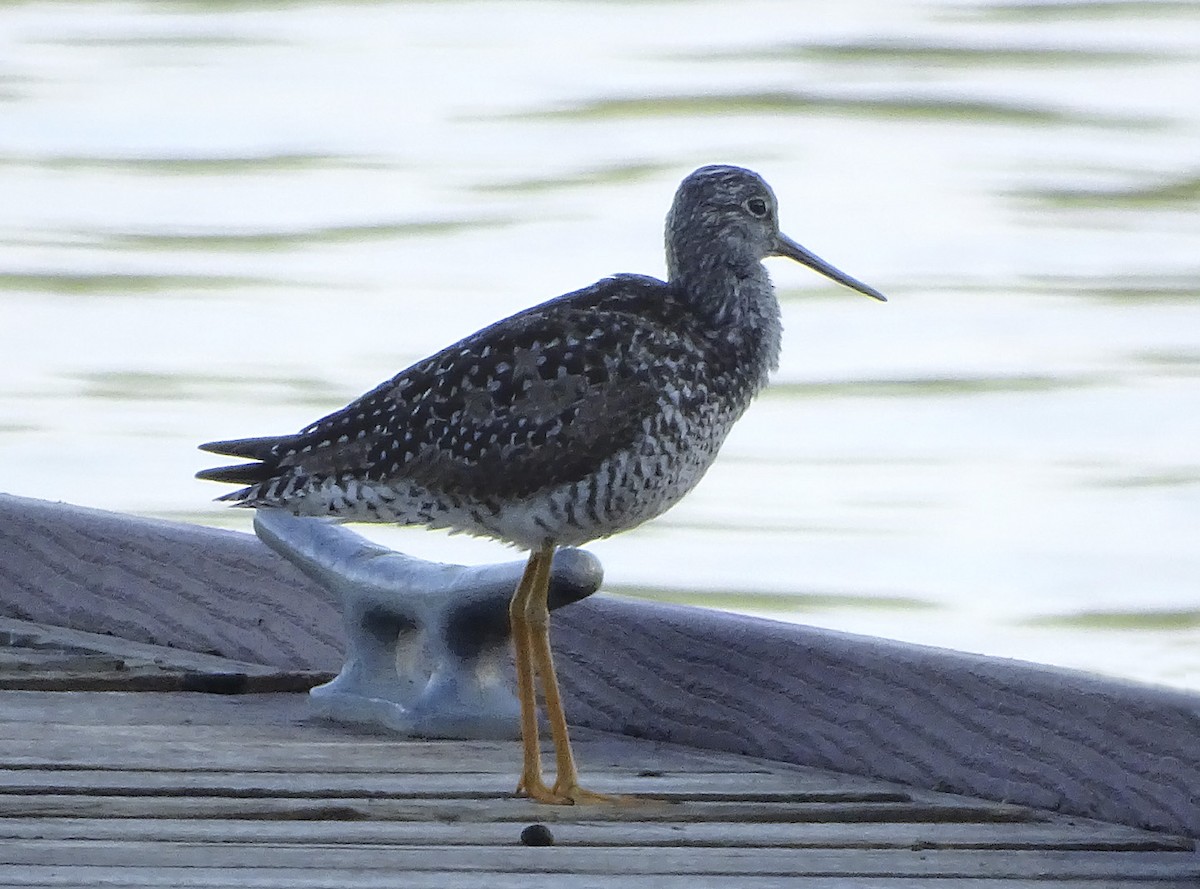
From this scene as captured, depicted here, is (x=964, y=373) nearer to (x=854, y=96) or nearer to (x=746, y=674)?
(x=854, y=96)

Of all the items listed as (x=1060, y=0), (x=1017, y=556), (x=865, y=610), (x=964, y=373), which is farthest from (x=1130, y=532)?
(x=1060, y=0)

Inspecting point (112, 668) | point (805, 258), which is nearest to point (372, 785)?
point (112, 668)

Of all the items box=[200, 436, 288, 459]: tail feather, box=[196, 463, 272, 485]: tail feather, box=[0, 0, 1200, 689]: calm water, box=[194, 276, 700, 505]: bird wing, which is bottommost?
box=[0, 0, 1200, 689]: calm water

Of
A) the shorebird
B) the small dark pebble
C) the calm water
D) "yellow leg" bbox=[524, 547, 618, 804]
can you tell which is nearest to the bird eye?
the shorebird

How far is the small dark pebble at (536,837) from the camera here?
3443 mm

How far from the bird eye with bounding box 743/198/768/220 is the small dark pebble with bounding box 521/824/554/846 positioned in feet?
5.12

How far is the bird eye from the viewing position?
4.63 m

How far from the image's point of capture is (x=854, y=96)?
44.1ft

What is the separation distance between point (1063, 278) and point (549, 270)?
2.28 meters

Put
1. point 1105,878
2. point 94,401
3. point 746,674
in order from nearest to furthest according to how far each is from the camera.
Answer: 1. point 1105,878
2. point 746,674
3. point 94,401

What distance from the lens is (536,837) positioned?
11.3 feet

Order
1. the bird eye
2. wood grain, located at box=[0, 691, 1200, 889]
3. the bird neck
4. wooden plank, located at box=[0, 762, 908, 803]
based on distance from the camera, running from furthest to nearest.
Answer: the bird eye
the bird neck
wooden plank, located at box=[0, 762, 908, 803]
wood grain, located at box=[0, 691, 1200, 889]

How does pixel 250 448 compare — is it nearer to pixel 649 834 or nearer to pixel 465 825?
pixel 465 825

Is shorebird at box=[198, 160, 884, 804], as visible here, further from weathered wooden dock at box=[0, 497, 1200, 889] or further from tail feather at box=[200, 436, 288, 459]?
weathered wooden dock at box=[0, 497, 1200, 889]
